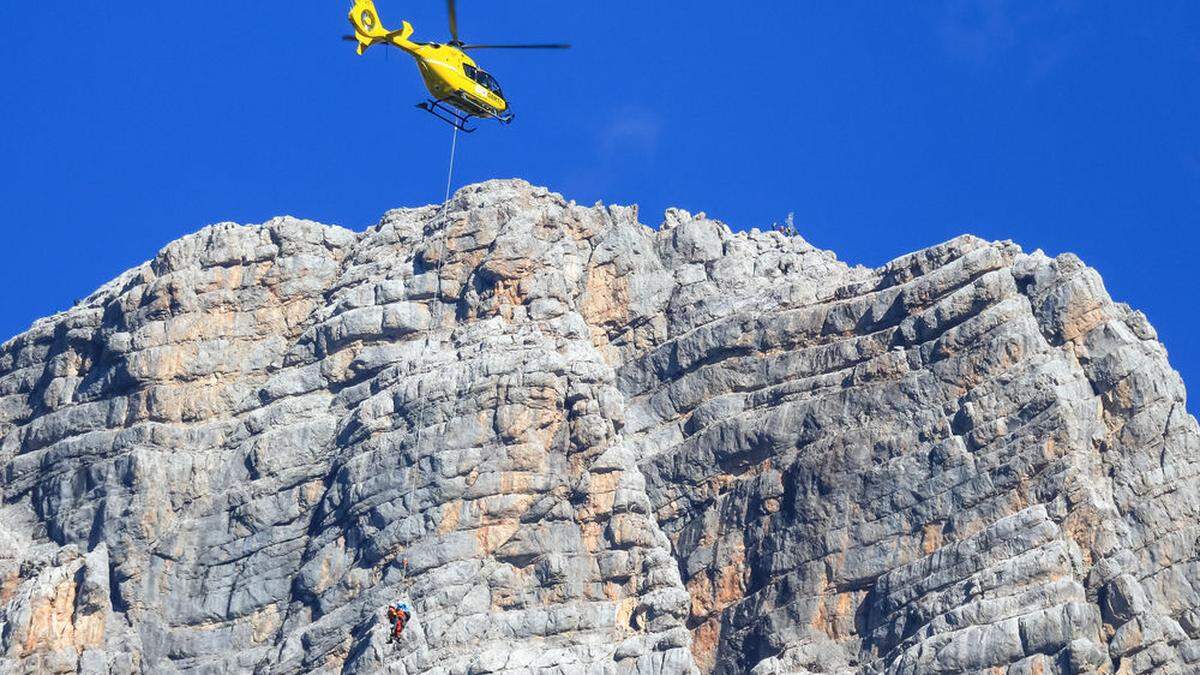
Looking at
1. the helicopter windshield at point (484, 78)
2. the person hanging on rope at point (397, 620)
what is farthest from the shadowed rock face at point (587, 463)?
the helicopter windshield at point (484, 78)

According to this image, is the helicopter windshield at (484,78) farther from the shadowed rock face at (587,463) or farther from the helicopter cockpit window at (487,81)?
the shadowed rock face at (587,463)

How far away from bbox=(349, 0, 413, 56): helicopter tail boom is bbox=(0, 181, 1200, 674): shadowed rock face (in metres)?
15.4

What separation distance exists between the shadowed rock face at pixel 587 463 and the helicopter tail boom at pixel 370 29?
1540 cm

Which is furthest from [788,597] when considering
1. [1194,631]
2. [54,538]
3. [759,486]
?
[54,538]

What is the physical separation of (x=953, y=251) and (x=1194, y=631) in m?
21.9

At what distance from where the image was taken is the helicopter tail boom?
155875 mm

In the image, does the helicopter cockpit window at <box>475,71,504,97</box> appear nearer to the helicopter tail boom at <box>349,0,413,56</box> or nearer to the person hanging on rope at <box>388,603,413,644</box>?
the helicopter tail boom at <box>349,0,413,56</box>

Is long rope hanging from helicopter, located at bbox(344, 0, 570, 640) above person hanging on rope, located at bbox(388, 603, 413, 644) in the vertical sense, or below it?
above

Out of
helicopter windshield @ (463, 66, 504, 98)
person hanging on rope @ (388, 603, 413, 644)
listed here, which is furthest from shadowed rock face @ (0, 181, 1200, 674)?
helicopter windshield @ (463, 66, 504, 98)

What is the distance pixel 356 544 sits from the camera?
160m

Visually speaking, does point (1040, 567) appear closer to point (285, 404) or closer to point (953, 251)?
point (953, 251)

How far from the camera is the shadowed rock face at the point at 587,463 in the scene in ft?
508

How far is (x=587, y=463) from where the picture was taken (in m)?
161

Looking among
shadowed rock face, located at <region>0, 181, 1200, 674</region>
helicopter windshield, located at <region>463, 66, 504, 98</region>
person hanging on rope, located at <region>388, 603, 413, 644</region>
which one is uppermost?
helicopter windshield, located at <region>463, 66, 504, 98</region>
